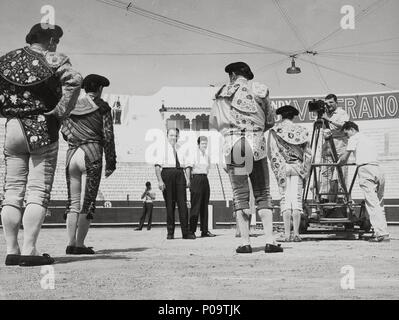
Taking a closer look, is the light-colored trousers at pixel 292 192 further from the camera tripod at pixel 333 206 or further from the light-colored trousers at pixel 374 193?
the light-colored trousers at pixel 374 193

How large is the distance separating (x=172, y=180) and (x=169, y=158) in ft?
1.02

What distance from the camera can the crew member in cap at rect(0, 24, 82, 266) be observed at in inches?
149

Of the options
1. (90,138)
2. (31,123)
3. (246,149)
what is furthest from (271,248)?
(31,123)

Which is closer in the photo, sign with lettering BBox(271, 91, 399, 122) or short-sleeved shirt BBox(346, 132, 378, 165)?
short-sleeved shirt BBox(346, 132, 378, 165)

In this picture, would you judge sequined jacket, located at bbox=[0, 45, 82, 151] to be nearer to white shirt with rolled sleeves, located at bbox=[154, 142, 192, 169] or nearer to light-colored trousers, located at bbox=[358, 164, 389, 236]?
white shirt with rolled sleeves, located at bbox=[154, 142, 192, 169]

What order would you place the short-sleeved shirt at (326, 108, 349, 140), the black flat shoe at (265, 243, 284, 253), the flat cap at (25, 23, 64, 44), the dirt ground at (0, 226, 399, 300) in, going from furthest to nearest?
the short-sleeved shirt at (326, 108, 349, 140), the black flat shoe at (265, 243, 284, 253), the flat cap at (25, 23, 64, 44), the dirt ground at (0, 226, 399, 300)

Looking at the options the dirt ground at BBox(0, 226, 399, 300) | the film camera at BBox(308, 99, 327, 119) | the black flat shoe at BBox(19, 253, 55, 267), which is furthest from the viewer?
the film camera at BBox(308, 99, 327, 119)

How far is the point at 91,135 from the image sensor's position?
497 centimetres

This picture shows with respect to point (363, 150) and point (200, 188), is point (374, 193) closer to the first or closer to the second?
point (363, 150)

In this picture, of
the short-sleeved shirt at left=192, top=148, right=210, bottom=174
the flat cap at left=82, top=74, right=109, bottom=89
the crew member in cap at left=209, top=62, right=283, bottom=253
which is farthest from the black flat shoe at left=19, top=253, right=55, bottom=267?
the short-sleeved shirt at left=192, top=148, right=210, bottom=174

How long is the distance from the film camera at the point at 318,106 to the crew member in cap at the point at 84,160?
115 inches
